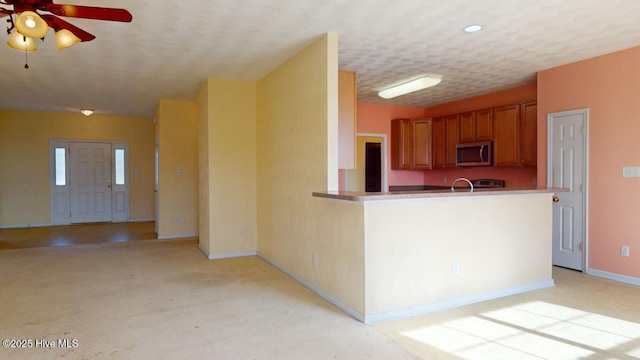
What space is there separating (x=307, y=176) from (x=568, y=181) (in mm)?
3219

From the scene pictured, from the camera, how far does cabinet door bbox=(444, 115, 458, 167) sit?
6.55 m

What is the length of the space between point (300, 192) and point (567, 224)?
3.32 meters

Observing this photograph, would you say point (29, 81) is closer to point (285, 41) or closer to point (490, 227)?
point (285, 41)

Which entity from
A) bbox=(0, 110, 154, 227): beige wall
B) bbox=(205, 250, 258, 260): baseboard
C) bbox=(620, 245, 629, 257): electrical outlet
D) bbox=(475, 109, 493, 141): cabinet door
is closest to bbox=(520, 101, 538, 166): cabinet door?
bbox=(475, 109, 493, 141): cabinet door

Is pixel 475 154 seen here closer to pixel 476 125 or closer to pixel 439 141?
pixel 476 125

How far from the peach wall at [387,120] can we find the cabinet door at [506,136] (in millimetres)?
1909

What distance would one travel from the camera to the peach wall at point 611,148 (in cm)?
393

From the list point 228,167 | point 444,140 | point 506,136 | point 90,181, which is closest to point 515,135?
point 506,136

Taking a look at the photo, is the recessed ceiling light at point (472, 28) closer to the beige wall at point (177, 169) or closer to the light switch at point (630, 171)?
the light switch at point (630, 171)

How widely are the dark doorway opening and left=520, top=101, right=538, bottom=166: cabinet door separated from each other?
2847mm

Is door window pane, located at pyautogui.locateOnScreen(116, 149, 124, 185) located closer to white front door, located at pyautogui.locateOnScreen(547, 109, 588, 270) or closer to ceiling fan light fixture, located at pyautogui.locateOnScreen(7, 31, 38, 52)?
ceiling fan light fixture, located at pyautogui.locateOnScreen(7, 31, 38, 52)

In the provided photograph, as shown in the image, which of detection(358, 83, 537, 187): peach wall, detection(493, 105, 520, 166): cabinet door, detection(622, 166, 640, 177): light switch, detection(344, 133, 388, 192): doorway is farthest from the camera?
detection(344, 133, 388, 192): doorway

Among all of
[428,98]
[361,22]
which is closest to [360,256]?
[361,22]

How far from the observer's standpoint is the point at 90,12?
90.0 inches
